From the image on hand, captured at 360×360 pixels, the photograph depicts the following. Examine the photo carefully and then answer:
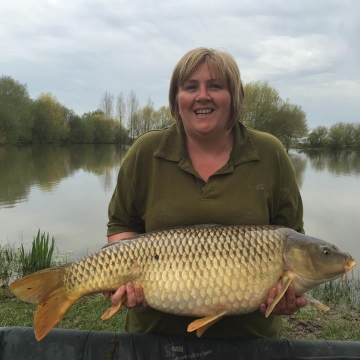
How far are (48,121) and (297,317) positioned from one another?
34011 mm

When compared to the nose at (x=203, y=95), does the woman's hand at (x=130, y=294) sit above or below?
below

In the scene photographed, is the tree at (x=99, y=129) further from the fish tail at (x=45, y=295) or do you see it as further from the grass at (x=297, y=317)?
the fish tail at (x=45, y=295)

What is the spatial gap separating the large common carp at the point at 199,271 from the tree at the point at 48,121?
34.5 meters

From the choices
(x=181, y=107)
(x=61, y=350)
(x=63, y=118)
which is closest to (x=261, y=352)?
(x=61, y=350)

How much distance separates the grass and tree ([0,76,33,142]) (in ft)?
89.1

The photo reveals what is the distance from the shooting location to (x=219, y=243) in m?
1.25

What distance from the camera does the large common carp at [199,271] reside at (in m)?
1.21

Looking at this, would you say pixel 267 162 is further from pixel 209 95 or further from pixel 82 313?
pixel 82 313

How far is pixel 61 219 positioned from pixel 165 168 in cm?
571

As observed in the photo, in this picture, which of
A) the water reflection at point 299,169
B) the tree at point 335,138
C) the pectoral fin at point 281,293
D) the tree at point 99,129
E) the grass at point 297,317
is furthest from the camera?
the tree at point 335,138

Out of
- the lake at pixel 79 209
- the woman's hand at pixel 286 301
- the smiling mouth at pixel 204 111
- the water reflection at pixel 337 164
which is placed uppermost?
the smiling mouth at pixel 204 111

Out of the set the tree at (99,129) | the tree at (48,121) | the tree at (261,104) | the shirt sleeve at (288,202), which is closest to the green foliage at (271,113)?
the tree at (261,104)

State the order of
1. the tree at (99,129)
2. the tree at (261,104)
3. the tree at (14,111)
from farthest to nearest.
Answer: the tree at (99,129) < the tree at (14,111) < the tree at (261,104)

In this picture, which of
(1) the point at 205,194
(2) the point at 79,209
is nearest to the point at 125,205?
(1) the point at 205,194
